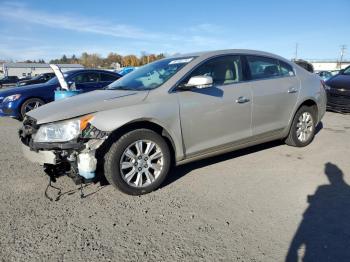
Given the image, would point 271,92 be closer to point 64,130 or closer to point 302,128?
point 302,128

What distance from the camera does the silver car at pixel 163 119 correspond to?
3404mm

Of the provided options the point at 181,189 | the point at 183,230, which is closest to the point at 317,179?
the point at 181,189

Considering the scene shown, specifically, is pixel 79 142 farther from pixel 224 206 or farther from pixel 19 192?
pixel 224 206

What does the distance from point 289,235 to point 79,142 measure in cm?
226

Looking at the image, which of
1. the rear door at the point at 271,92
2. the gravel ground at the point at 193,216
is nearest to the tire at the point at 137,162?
the gravel ground at the point at 193,216

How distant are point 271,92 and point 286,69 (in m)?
0.76

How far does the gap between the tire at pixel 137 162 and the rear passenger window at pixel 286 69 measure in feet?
8.59

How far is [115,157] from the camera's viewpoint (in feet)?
11.3

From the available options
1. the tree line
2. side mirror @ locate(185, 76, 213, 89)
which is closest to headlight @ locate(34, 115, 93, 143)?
side mirror @ locate(185, 76, 213, 89)

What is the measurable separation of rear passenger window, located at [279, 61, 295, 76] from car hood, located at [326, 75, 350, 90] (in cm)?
441

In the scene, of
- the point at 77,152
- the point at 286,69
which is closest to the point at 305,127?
the point at 286,69

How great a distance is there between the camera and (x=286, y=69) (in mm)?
5238

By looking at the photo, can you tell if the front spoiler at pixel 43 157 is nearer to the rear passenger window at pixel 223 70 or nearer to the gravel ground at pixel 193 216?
the gravel ground at pixel 193 216

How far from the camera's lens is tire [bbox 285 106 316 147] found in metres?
5.32
